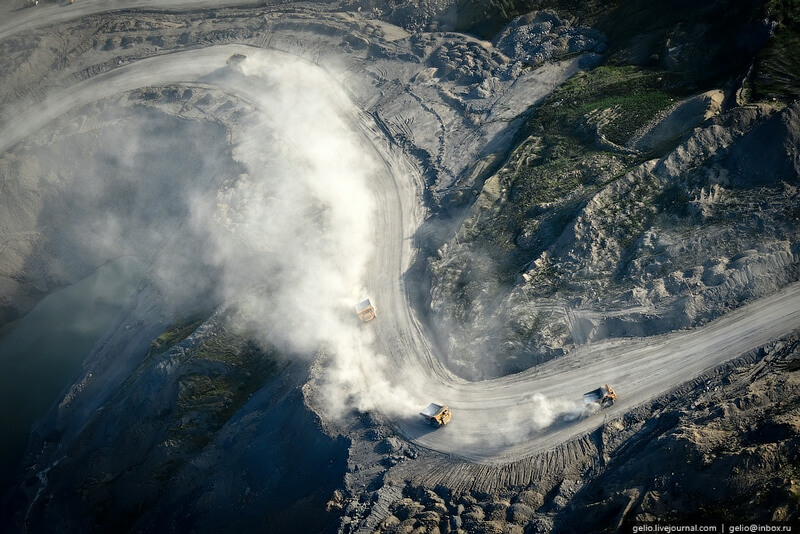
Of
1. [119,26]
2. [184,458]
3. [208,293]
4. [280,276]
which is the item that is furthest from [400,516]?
[119,26]

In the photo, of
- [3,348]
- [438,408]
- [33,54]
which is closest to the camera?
[438,408]

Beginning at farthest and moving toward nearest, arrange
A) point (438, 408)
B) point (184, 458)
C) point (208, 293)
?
1. point (208, 293)
2. point (184, 458)
3. point (438, 408)

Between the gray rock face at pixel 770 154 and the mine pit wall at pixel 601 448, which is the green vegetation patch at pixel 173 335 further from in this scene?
the gray rock face at pixel 770 154

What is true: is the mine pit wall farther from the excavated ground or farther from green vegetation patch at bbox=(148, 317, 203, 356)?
green vegetation patch at bbox=(148, 317, 203, 356)

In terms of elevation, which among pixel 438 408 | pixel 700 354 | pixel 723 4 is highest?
pixel 723 4

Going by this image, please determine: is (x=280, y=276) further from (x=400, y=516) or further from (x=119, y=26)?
(x=119, y=26)

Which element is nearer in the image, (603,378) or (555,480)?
(555,480)
